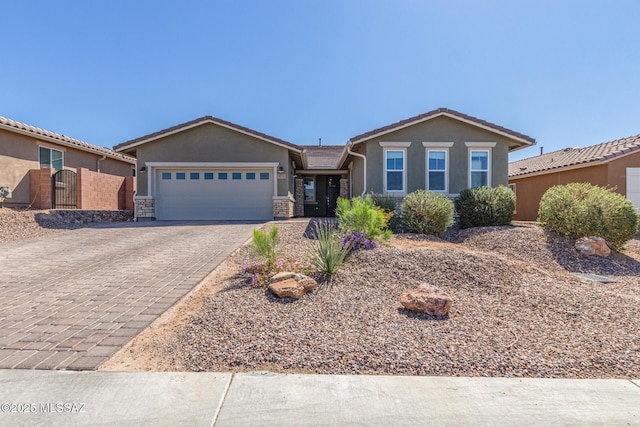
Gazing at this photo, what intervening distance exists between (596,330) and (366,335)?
2.75 meters

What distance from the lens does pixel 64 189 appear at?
1472 cm

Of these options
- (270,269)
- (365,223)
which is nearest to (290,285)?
(270,269)

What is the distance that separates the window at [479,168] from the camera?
44.4ft

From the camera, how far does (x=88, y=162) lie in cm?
1748

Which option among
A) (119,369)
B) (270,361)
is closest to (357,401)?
(270,361)

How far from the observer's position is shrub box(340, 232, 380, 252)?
22.1ft

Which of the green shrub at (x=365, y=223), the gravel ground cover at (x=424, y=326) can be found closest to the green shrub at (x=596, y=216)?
the gravel ground cover at (x=424, y=326)

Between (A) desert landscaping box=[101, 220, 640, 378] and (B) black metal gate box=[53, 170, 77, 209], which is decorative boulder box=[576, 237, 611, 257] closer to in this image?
(A) desert landscaping box=[101, 220, 640, 378]

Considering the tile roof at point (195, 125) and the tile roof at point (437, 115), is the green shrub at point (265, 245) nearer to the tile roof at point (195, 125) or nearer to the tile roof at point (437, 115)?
the tile roof at point (437, 115)

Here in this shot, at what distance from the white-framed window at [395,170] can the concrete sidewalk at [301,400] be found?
10.8 m

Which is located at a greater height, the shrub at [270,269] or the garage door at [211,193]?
the garage door at [211,193]

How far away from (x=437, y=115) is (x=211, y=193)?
398 inches

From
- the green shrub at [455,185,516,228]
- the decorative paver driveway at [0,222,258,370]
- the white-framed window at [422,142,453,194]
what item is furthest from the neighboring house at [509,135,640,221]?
the decorative paver driveway at [0,222,258,370]

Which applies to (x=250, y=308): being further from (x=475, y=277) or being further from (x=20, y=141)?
(x=20, y=141)
